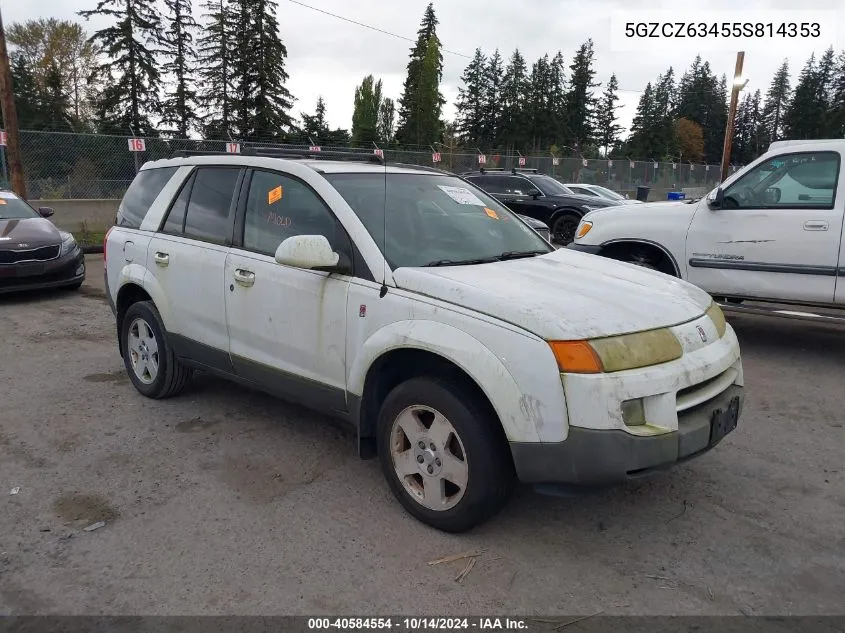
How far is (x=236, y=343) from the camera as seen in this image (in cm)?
410

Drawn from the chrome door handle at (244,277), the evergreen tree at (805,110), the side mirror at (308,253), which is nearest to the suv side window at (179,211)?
the chrome door handle at (244,277)

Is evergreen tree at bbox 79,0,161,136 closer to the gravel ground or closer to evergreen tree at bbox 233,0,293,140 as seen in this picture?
evergreen tree at bbox 233,0,293,140

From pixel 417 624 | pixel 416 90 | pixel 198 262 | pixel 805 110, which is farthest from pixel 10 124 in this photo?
pixel 805 110

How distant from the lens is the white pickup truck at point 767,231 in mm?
5855

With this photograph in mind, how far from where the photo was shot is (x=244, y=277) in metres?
3.97

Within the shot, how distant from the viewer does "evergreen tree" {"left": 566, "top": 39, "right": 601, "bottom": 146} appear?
3297 inches

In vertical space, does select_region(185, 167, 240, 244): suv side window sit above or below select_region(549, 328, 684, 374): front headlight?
above

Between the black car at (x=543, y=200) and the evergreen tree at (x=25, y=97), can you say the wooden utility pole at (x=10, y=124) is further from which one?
the evergreen tree at (x=25, y=97)

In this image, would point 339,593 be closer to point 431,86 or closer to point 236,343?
point 236,343

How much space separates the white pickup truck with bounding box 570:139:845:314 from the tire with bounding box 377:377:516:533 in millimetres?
4350

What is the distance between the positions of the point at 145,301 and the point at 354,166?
2027 mm

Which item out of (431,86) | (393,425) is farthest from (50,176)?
(431,86)

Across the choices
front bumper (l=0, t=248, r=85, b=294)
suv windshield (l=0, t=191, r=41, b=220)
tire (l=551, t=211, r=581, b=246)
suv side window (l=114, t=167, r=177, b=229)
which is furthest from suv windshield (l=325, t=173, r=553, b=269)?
tire (l=551, t=211, r=581, b=246)

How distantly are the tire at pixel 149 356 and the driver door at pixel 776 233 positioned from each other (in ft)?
16.1
